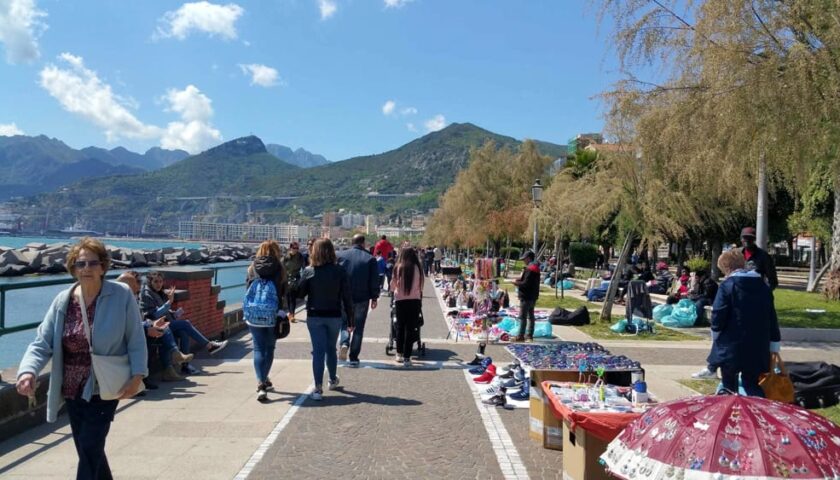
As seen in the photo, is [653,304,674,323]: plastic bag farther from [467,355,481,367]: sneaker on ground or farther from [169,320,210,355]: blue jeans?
[169,320,210,355]: blue jeans

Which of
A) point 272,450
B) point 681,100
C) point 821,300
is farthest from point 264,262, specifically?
point 821,300

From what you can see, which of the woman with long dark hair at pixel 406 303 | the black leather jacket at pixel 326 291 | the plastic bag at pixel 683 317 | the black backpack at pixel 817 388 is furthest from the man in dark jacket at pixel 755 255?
the plastic bag at pixel 683 317

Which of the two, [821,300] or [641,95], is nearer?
[641,95]

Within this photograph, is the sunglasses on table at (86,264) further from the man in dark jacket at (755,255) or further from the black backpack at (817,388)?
the man in dark jacket at (755,255)

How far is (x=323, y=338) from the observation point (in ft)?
25.6

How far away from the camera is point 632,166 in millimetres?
15148

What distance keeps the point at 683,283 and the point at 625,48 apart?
1239 cm

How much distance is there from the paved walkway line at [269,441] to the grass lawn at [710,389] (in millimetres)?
4905

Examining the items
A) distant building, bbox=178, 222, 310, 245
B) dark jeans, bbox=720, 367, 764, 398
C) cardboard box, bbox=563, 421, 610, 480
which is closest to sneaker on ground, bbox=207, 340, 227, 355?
cardboard box, bbox=563, 421, 610, 480

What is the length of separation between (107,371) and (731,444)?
11.1 ft

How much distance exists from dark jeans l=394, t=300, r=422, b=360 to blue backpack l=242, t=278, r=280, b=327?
104 inches

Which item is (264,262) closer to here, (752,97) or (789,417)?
(789,417)

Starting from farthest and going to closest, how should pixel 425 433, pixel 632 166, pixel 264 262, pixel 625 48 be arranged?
1. pixel 632 166
2. pixel 625 48
3. pixel 264 262
4. pixel 425 433

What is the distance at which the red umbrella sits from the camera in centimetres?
293
